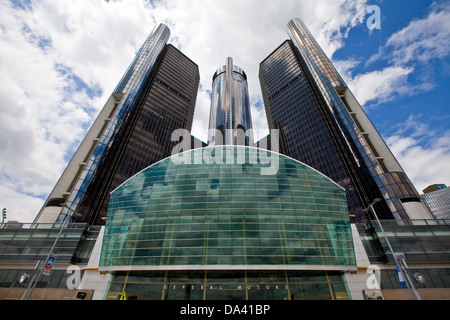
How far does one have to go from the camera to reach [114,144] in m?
80.9

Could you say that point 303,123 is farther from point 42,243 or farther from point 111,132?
point 42,243

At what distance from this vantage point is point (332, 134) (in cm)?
9050

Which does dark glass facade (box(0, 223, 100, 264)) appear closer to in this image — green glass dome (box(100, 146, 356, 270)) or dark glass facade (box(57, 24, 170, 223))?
green glass dome (box(100, 146, 356, 270))

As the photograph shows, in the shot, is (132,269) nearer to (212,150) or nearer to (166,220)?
(166,220)

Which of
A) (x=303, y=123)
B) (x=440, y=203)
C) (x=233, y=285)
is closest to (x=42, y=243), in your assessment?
(x=233, y=285)

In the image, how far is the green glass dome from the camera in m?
29.2

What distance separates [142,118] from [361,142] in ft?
298

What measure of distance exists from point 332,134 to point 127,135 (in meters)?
87.0

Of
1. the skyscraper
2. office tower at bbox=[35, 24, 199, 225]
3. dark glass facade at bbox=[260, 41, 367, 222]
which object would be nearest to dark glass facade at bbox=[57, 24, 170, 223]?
office tower at bbox=[35, 24, 199, 225]

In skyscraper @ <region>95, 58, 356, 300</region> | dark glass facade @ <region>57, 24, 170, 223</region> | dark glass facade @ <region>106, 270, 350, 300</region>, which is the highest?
dark glass facade @ <region>57, 24, 170, 223</region>

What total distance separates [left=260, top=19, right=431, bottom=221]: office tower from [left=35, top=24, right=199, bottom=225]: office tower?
59.2 meters

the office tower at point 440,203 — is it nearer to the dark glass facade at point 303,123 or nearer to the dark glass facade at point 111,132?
the dark glass facade at point 303,123
